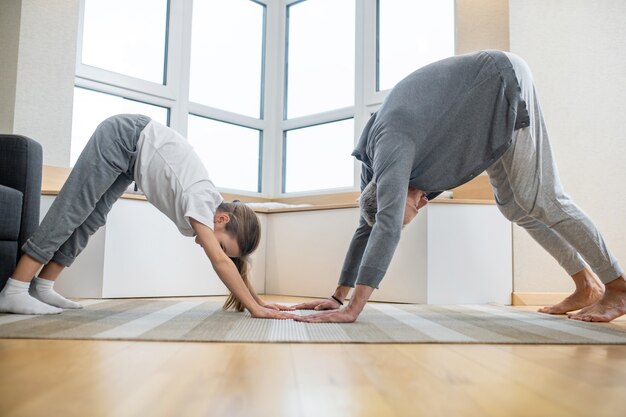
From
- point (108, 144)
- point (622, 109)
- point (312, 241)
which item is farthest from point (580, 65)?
point (108, 144)

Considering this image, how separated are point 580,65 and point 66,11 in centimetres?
290

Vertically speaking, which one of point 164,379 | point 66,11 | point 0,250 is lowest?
point 164,379

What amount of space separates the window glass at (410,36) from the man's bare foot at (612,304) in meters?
2.18

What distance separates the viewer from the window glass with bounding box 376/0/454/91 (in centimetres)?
363

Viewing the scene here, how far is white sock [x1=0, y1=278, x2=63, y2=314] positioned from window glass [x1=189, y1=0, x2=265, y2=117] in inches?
99.4

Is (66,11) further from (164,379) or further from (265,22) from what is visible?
(164,379)

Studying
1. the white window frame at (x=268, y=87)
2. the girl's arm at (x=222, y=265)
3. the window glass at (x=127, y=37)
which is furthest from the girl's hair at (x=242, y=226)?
the window glass at (x=127, y=37)

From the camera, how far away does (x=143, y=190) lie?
5.96ft

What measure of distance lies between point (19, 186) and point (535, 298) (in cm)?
236

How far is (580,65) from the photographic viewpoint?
2891 millimetres

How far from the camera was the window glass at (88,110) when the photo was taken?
3.43 m

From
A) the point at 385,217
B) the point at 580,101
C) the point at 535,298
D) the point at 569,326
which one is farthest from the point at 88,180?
the point at 580,101

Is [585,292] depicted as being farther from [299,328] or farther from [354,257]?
[299,328]

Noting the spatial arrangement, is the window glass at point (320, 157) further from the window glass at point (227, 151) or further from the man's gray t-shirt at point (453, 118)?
the man's gray t-shirt at point (453, 118)
